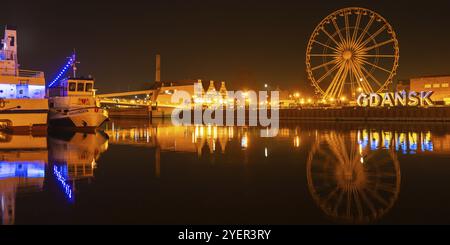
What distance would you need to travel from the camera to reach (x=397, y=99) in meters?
50.6

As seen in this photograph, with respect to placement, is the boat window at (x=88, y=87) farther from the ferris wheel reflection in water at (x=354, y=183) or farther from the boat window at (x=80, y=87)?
the ferris wheel reflection in water at (x=354, y=183)

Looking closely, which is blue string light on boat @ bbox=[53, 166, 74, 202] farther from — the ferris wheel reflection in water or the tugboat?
the tugboat

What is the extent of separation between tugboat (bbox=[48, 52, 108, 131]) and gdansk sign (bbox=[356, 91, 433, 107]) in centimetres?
3352

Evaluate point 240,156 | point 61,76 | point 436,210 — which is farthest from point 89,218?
point 61,76

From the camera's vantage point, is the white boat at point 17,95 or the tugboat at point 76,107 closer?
the white boat at point 17,95

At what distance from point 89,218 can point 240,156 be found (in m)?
9.84

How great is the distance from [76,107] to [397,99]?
3756cm

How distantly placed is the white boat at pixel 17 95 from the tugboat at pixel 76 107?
2036 mm

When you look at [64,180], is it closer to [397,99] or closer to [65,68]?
[65,68]

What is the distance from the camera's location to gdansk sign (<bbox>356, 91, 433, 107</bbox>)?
48844 millimetres

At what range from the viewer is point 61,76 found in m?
39.9

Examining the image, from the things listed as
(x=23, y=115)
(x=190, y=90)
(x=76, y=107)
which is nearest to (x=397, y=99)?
(x=76, y=107)

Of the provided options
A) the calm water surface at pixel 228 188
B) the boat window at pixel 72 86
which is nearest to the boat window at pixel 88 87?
the boat window at pixel 72 86

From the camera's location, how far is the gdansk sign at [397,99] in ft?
160
